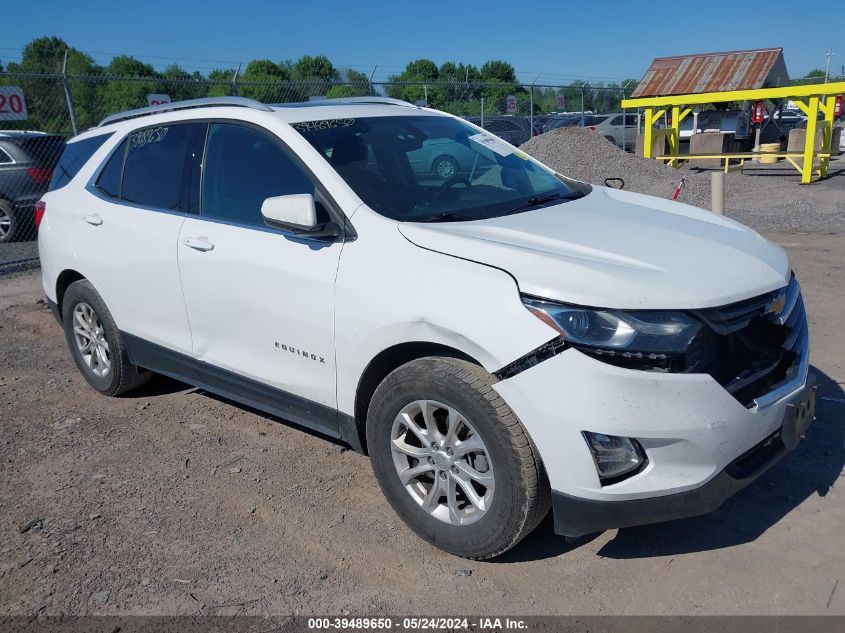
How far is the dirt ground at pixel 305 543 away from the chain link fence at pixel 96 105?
23.2 feet

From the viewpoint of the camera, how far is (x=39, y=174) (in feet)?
37.8

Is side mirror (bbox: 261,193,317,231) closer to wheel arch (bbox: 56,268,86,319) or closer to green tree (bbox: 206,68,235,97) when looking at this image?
wheel arch (bbox: 56,268,86,319)

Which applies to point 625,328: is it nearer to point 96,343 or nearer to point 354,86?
point 96,343

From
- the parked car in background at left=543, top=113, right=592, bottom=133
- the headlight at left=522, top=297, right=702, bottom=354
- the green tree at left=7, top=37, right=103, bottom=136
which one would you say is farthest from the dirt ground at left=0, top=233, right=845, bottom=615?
the parked car in background at left=543, top=113, right=592, bottom=133

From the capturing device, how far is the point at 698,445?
105 inches

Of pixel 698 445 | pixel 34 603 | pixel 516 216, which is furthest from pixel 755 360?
pixel 34 603

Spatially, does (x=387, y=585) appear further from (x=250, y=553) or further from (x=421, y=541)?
(x=250, y=553)

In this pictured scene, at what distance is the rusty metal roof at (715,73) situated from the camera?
28.0 metres

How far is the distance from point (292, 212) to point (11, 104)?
10050 mm

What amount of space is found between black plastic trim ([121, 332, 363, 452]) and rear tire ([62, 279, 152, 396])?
14 centimetres

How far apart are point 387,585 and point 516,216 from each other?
1.75 m

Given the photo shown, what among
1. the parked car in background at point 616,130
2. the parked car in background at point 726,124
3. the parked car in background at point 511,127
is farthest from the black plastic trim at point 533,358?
the parked car in background at point 616,130

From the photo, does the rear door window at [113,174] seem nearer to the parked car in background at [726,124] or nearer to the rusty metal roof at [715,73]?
the parked car in background at [726,124]

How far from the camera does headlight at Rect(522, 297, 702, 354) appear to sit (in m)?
2.66
